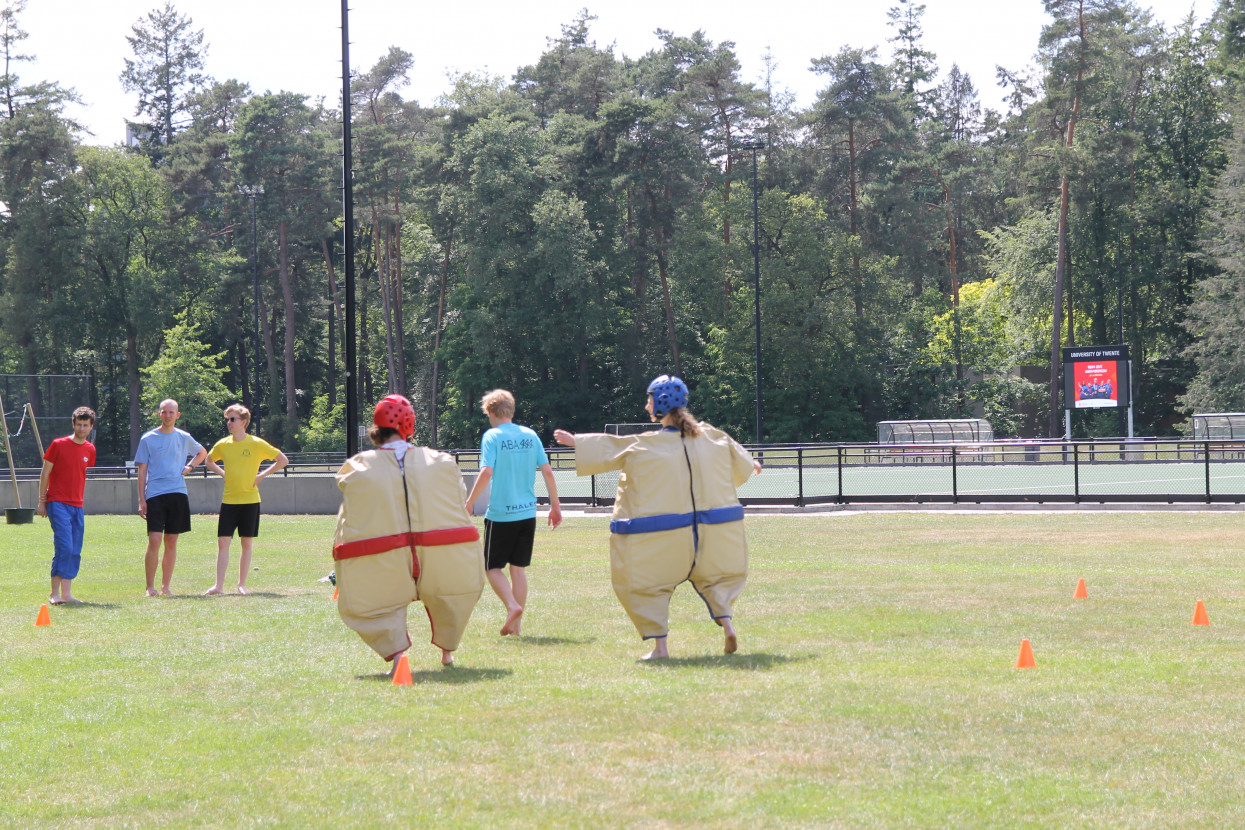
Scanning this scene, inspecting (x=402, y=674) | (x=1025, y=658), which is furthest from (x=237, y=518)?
(x=1025, y=658)

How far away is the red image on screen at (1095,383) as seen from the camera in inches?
1801

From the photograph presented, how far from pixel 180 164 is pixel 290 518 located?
163 ft

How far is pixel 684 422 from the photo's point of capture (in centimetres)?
870

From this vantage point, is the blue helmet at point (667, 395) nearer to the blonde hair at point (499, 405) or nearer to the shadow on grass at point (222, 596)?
the blonde hair at point (499, 405)

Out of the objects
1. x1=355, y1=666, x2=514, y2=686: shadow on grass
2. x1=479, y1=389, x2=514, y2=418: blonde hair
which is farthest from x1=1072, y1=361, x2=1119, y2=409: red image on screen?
x1=355, y1=666, x2=514, y2=686: shadow on grass

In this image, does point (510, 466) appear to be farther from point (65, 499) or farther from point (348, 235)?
point (348, 235)

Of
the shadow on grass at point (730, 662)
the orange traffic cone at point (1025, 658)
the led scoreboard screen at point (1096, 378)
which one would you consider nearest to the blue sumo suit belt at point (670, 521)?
the shadow on grass at point (730, 662)

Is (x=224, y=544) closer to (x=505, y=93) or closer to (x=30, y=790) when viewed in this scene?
(x=30, y=790)

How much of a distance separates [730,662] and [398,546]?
2.26 m

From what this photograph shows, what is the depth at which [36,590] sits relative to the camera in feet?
46.1

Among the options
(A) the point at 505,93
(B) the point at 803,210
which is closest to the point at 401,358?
(A) the point at 505,93

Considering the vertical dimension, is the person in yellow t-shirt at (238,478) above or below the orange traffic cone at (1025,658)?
above

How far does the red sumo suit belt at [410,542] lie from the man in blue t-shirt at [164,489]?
5.58 metres

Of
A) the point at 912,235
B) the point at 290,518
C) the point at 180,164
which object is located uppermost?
the point at 180,164
